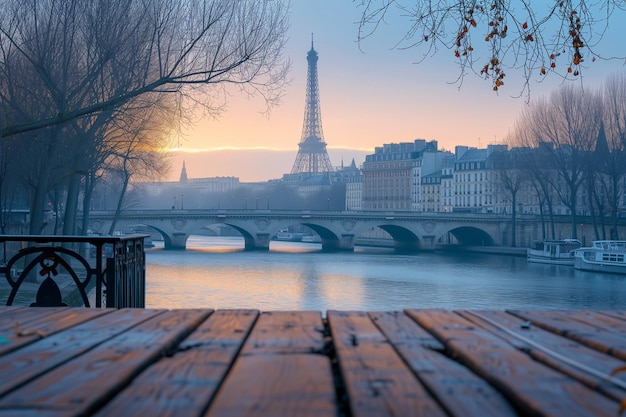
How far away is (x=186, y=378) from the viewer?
6.88ft

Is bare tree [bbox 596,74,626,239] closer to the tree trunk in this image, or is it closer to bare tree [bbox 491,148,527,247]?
bare tree [bbox 491,148,527,247]

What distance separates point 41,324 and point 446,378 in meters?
1.63

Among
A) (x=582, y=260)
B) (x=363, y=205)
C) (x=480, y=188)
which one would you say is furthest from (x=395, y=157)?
(x=582, y=260)

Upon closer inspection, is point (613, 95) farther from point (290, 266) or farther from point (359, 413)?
point (359, 413)

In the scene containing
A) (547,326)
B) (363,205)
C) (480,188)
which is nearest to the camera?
(547,326)

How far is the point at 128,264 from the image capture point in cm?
657

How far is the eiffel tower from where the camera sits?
129625 mm

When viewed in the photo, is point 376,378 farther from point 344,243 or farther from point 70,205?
point 344,243

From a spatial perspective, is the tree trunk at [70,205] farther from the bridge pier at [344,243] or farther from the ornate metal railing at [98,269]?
the bridge pier at [344,243]

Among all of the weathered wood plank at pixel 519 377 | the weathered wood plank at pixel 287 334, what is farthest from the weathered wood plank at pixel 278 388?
the weathered wood plank at pixel 519 377

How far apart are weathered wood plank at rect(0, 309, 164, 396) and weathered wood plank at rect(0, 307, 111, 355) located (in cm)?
4

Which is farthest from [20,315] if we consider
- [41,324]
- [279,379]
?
[279,379]

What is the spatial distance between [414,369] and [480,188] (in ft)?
265

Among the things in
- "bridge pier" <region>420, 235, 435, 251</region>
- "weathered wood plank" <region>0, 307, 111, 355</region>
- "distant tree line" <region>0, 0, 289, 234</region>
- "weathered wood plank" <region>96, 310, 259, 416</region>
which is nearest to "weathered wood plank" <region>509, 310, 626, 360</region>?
"weathered wood plank" <region>96, 310, 259, 416</region>
